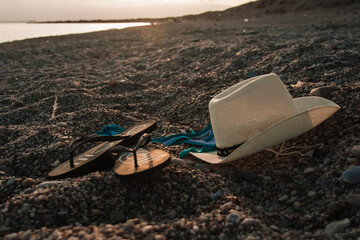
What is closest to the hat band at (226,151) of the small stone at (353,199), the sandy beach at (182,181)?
the sandy beach at (182,181)

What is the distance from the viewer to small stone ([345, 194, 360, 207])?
1.70m

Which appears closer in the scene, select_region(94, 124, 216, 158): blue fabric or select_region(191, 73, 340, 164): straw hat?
select_region(191, 73, 340, 164): straw hat

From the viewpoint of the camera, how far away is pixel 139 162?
223 cm

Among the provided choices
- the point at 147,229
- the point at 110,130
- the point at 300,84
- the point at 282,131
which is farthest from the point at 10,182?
the point at 300,84

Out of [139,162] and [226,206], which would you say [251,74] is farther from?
[226,206]

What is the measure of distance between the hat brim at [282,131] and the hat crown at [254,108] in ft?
0.39

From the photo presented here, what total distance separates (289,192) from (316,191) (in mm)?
169

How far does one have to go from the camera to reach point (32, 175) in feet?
8.23

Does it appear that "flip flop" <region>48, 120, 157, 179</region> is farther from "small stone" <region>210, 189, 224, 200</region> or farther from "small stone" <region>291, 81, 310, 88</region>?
"small stone" <region>291, 81, 310, 88</region>

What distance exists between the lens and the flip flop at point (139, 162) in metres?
2.03

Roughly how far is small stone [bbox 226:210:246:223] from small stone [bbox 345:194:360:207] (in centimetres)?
Answer: 57

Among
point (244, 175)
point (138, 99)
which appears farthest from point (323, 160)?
point (138, 99)

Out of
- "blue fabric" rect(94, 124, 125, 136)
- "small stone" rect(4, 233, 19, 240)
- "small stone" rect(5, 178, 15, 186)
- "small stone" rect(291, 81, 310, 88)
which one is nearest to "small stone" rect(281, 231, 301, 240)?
"small stone" rect(4, 233, 19, 240)

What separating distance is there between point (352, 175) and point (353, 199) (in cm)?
22
